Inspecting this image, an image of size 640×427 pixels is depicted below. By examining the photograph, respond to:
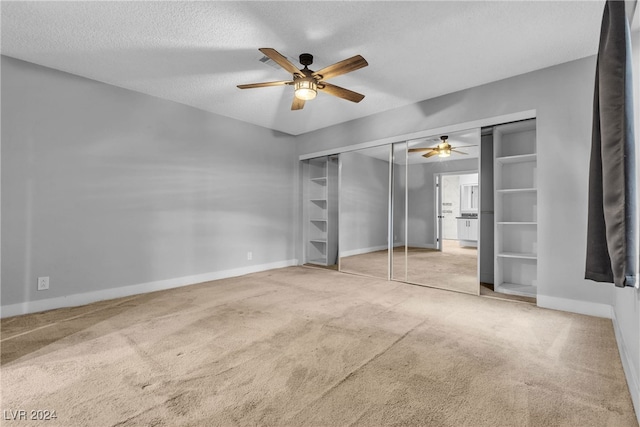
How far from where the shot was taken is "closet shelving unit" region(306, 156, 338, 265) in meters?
5.48

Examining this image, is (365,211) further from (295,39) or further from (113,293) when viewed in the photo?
(113,293)

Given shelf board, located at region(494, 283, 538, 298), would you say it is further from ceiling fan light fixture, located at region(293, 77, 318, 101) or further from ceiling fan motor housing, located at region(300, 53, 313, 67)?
ceiling fan motor housing, located at region(300, 53, 313, 67)

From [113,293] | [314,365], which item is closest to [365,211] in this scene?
[314,365]

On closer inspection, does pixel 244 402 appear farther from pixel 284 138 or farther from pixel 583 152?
pixel 284 138

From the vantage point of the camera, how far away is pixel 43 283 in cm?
318

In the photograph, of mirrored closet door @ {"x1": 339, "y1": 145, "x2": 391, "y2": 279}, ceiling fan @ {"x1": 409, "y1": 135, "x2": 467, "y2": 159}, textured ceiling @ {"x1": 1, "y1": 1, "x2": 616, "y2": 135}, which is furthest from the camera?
mirrored closet door @ {"x1": 339, "y1": 145, "x2": 391, "y2": 279}

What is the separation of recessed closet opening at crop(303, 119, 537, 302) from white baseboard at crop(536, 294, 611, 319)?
0.28 m

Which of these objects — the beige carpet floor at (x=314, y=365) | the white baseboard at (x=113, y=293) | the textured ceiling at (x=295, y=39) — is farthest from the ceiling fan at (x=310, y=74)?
the white baseboard at (x=113, y=293)

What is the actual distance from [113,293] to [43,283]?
0.66 meters

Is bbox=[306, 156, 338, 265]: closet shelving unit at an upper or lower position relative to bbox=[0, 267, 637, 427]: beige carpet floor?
upper

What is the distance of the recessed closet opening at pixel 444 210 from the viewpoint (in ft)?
12.4

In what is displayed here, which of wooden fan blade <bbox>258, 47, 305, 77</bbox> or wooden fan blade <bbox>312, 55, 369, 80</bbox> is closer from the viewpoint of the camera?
wooden fan blade <bbox>258, 47, 305, 77</bbox>

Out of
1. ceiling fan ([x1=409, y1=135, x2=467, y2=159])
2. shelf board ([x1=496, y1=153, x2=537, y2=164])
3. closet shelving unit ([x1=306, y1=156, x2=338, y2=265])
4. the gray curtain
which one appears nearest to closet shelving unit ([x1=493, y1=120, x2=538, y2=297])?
shelf board ([x1=496, y1=153, x2=537, y2=164])

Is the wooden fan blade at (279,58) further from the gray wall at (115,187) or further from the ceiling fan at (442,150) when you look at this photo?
the gray wall at (115,187)
